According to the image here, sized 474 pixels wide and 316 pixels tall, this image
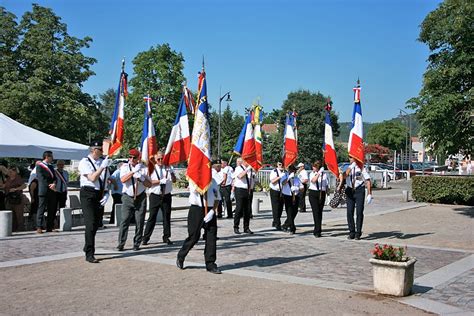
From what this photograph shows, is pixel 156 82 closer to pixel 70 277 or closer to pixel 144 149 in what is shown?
pixel 144 149

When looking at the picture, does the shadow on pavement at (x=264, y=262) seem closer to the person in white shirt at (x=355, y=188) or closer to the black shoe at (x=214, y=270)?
the black shoe at (x=214, y=270)

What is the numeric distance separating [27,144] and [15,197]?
242 cm

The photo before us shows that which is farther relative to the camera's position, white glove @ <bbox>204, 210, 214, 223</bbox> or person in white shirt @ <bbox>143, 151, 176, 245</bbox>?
person in white shirt @ <bbox>143, 151, 176, 245</bbox>

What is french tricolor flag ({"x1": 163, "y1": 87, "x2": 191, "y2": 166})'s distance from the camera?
11062 millimetres

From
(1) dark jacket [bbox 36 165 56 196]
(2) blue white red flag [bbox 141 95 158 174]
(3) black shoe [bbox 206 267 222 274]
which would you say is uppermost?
(2) blue white red flag [bbox 141 95 158 174]

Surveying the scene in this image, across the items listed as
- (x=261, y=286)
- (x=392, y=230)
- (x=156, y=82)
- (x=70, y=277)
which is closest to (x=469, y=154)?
(x=392, y=230)

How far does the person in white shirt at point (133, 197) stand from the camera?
10.3 meters

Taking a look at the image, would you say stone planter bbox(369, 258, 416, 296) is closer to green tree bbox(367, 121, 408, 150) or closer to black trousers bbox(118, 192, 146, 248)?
black trousers bbox(118, 192, 146, 248)

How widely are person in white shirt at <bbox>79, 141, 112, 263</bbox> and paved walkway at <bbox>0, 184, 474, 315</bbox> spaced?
0.42 metres

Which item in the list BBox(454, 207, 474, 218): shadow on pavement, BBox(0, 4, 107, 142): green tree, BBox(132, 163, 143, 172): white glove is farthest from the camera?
BBox(0, 4, 107, 142): green tree

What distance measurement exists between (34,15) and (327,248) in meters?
33.7

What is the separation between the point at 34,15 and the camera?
1471 inches

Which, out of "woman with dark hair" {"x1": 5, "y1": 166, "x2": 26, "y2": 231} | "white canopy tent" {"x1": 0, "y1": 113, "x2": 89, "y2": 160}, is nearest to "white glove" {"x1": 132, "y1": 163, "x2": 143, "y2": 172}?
"woman with dark hair" {"x1": 5, "y1": 166, "x2": 26, "y2": 231}

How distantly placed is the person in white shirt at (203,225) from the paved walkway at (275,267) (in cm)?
24
